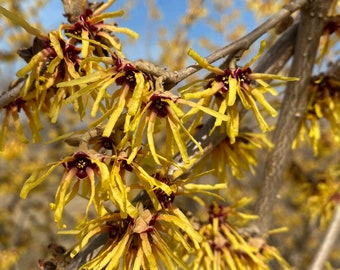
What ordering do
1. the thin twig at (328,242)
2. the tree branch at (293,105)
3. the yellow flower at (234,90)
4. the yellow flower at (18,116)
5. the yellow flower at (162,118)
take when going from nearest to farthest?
1. the yellow flower at (162,118)
2. the yellow flower at (234,90)
3. the yellow flower at (18,116)
4. the tree branch at (293,105)
5. the thin twig at (328,242)

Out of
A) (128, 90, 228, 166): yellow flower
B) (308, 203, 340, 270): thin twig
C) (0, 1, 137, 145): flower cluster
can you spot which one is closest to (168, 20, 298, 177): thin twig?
(128, 90, 228, 166): yellow flower

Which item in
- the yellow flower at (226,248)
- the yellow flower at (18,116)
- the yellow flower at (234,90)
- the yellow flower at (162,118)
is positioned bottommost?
the yellow flower at (226,248)

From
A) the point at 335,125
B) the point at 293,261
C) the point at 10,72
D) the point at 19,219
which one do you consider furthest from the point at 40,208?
the point at 335,125

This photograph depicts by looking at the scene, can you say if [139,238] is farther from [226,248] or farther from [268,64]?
[268,64]

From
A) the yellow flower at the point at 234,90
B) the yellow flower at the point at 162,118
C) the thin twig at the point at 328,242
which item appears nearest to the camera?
the yellow flower at the point at 162,118

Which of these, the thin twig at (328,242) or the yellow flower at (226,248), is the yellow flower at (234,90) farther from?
the thin twig at (328,242)

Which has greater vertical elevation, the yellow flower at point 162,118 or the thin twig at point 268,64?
the thin twig at point 268,64

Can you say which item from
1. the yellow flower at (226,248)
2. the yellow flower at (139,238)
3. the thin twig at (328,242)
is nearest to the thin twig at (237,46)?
the yellow flower at (139,238)

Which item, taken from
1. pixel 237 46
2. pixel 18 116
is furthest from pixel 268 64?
pixel 18 116

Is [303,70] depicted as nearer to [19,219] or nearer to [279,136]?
[279,136]
